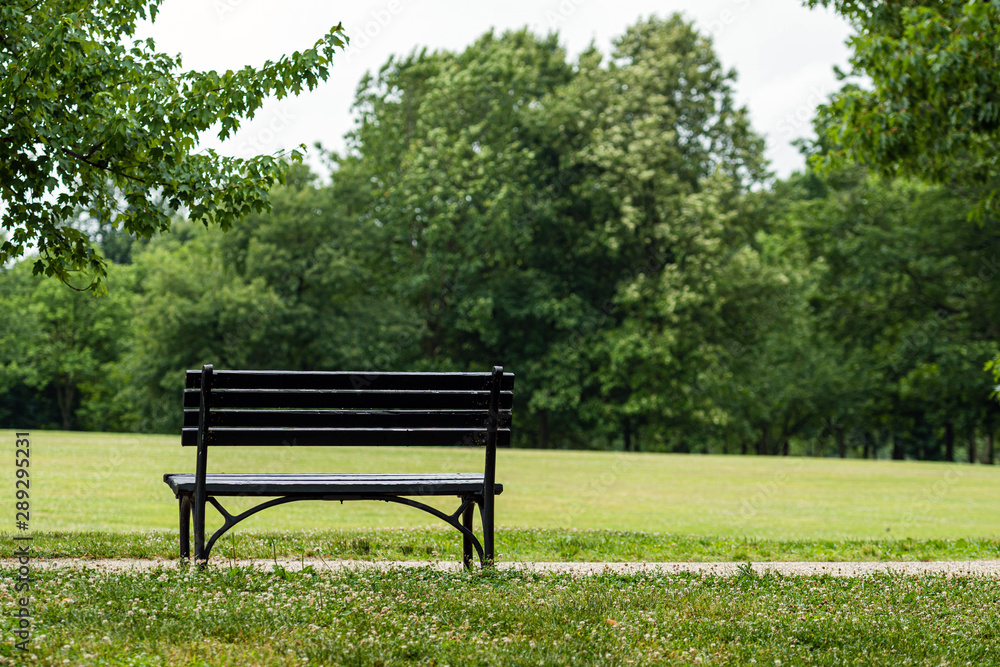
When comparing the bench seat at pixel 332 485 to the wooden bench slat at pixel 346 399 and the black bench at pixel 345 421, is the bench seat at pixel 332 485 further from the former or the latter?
the wooden bench slat at pixel 346 399

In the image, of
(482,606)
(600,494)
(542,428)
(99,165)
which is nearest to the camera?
(482,606)

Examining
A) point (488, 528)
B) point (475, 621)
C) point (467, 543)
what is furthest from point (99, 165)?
point (475, 621)

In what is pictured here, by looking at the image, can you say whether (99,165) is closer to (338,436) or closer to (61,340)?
(338,436)

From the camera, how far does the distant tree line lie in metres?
33.7

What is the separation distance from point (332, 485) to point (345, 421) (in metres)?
0.41

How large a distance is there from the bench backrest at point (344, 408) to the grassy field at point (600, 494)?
380 cm

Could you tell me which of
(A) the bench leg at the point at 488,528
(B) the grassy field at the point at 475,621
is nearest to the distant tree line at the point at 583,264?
(A) the bench leg at the point at 488,528

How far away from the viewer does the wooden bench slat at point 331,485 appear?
5.36m

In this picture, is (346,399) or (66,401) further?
(66,401)

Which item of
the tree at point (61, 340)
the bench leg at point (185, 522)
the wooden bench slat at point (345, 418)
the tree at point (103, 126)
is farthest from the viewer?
the tree at point (61, 340)

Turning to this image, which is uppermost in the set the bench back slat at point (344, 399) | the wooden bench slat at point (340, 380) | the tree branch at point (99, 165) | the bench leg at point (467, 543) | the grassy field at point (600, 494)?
the tree branch at point (99, 165)

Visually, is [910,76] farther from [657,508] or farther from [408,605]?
[408,605]

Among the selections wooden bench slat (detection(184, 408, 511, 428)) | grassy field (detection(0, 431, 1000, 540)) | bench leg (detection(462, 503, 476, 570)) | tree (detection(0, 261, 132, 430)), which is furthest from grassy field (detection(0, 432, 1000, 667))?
tree (detection(0, 261, 132, 430))

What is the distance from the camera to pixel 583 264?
1501 inches
